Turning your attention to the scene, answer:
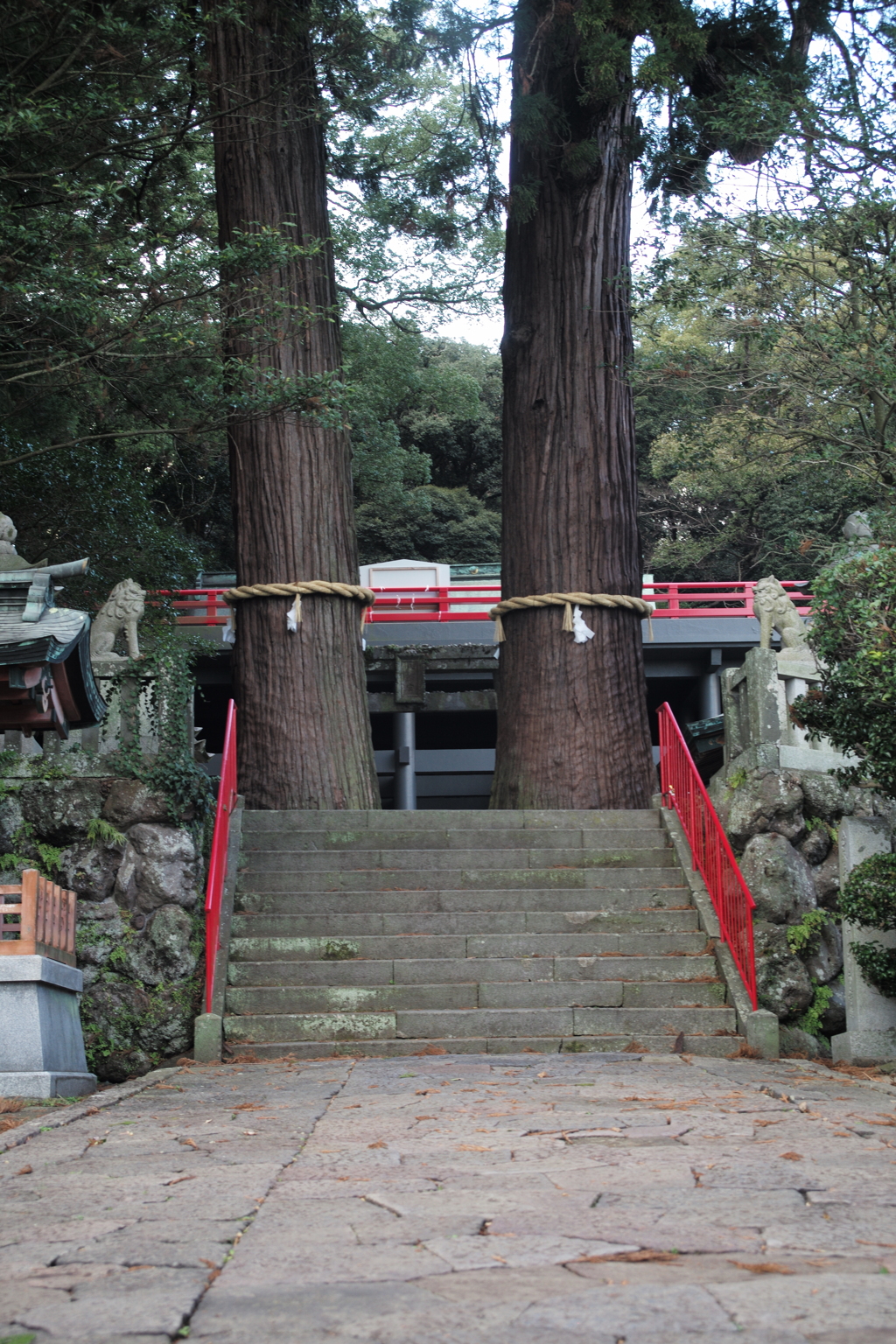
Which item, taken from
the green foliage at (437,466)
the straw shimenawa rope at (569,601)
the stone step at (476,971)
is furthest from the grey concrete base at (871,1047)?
the green foliage at (437,466)

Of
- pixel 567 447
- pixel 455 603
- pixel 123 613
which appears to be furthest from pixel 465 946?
pixel 455 603

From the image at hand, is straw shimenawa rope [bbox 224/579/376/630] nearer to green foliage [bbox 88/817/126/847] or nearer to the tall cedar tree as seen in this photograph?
the tall cedar tree

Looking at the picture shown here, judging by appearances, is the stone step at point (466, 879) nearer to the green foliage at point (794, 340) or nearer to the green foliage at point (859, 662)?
the green foliage at point (859, 662)

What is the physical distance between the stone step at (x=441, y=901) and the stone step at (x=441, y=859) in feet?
1.30

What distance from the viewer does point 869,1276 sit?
2668 millimetres

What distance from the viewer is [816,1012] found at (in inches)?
309

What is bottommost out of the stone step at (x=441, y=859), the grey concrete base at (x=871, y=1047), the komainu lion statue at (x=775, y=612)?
the grey concrete base at (x=871, y=1047)

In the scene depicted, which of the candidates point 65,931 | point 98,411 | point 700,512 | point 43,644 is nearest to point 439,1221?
point 43,644

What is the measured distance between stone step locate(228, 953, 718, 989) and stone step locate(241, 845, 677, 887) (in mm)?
1160

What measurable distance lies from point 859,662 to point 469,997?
3.16m

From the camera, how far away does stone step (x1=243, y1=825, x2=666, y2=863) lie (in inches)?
366

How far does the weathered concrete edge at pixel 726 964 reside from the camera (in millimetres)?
7184

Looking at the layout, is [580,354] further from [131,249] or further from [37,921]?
[37,921]

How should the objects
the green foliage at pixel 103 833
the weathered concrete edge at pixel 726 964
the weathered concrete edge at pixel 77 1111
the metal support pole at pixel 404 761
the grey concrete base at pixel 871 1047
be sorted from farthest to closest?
the metal support pole at pixel 404 761
the green foliage at pixel 103 833
the weathered concrete edge at pixel 726 964
the grey concrete base at pixel 871 1047
the weathered concrete edge at pixel 77 1111
